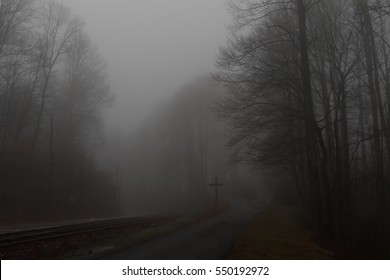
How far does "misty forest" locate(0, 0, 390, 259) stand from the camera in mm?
17938

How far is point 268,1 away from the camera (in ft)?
59.9

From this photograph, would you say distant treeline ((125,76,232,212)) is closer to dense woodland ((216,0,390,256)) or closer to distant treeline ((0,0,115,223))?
distant treeline ((0,0,115,223))

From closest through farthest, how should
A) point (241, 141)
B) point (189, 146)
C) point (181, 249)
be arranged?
point (181, 249)
point (241, 141)
point (189, 146)

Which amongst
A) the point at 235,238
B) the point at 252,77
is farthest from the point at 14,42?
the point at 235,238

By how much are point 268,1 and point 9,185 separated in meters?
24.3

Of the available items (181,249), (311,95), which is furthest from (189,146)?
(181,249)

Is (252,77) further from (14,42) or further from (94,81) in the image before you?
(94,81)

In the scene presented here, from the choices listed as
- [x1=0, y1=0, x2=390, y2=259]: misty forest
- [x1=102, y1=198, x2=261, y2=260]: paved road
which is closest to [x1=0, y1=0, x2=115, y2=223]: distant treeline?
[x1=0, y1=0, x2=390, y2=259]: misty forest

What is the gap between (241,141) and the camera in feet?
128

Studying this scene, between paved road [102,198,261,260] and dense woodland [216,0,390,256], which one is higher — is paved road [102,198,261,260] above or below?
below

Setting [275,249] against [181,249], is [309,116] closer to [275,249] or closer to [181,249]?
[275,249]

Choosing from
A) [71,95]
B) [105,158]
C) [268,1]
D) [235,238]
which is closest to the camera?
[235,238]

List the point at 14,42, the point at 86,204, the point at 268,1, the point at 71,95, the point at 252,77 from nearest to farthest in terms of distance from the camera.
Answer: the point at 268,1, the point at 252,77, the point at 14,42, the point at 86,204, the point at 71,95

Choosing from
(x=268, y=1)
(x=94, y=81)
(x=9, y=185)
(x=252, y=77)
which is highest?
(x=94, y=81)
